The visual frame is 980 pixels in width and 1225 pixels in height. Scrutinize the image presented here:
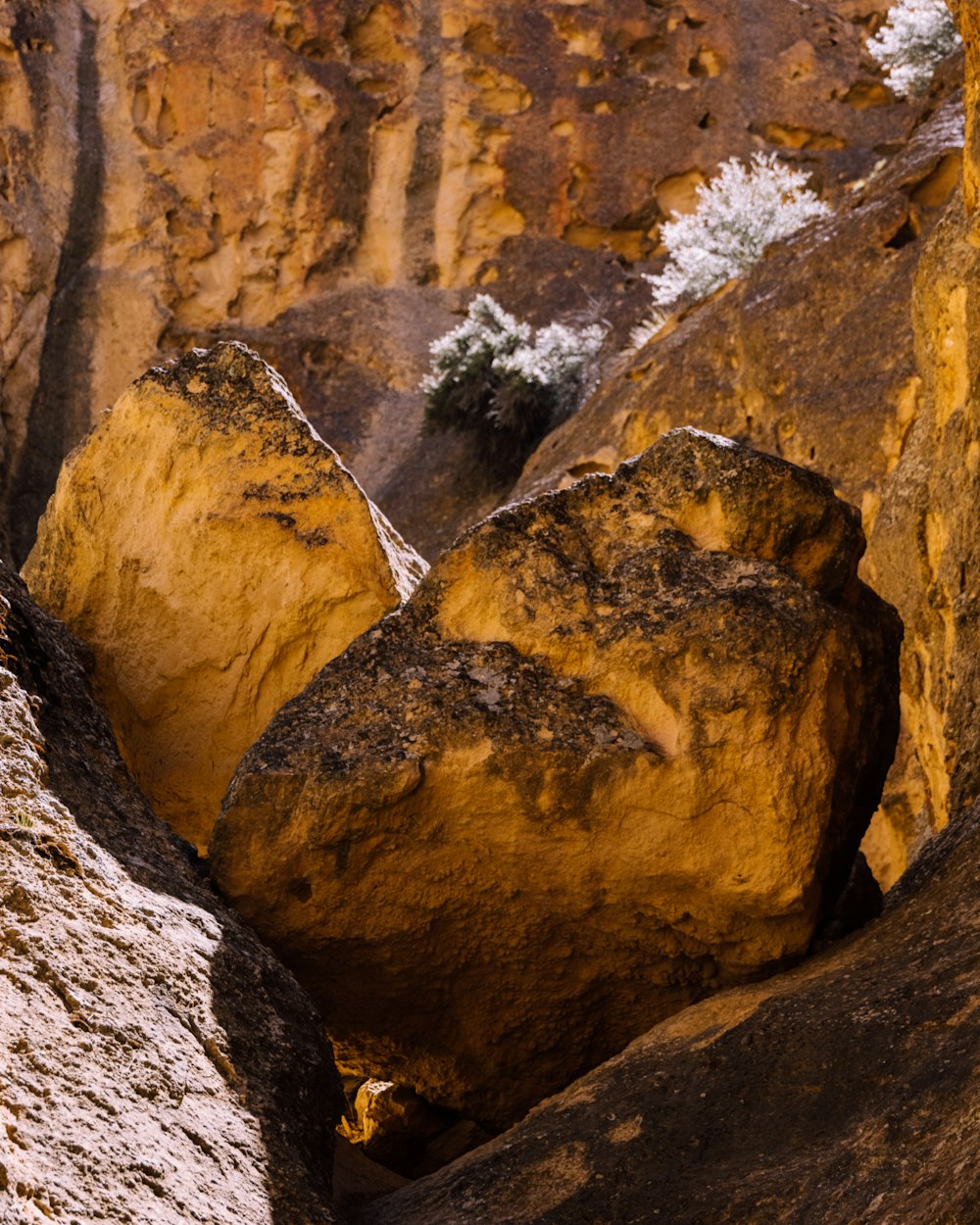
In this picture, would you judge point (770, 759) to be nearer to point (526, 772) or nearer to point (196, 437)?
point (526, 772)

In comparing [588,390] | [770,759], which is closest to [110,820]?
[770,759]

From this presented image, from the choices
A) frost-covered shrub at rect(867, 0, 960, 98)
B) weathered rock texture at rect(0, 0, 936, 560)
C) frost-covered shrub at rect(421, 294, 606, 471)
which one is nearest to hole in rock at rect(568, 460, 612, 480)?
frost-covered shrub at rect(421, 294, 606, 471)

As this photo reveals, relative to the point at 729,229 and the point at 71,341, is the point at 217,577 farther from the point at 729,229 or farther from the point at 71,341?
the point at 71,341

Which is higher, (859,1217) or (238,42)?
(238,42)

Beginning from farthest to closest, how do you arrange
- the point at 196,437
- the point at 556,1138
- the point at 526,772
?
1. the point at 196,437
2. the point at 526,772
3. the point at 556,1138

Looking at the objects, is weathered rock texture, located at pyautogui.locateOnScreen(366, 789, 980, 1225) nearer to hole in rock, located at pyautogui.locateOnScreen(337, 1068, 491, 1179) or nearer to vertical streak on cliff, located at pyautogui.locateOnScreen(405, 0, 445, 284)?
hole in rock, located at pyautogui.locateOnScreen(337, 1068, 491, 1179)

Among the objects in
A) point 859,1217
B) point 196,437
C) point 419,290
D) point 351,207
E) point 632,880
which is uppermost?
point 351,207

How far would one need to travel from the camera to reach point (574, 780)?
462cm

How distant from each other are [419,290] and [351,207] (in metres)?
1.34

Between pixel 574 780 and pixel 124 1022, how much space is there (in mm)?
1597

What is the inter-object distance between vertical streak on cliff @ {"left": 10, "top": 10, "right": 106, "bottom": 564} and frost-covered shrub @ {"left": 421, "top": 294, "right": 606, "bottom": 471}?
4078 millimetres

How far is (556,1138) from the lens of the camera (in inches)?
152

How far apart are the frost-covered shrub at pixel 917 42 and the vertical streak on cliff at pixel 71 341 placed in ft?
30.8

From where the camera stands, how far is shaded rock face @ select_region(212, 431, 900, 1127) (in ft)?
15.1
